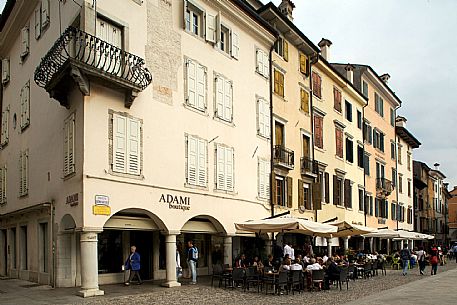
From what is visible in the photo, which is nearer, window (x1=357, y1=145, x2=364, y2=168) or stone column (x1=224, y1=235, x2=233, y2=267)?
stone column (x1=224, y1=235, x2=233, y2=267)

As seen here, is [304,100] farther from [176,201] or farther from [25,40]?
[25,40]

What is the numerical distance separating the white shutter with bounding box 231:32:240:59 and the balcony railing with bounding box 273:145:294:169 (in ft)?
19.2

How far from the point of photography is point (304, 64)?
34.2 metres

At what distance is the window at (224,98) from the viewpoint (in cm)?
2448

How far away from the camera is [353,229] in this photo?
94.3 feet

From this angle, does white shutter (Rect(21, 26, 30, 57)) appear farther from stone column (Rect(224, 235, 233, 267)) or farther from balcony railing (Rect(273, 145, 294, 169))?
balcony railing (Rect(273, 145, 294, 169))

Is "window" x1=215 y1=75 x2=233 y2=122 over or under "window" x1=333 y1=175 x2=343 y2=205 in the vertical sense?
over

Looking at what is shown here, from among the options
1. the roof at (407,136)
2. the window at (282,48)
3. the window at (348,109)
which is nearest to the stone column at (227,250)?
the window at (282,48)

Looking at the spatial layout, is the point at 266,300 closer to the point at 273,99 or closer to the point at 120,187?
the point at 120,187

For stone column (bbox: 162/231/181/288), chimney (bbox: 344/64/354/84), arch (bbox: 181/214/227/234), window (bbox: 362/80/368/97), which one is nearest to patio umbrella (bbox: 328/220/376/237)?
arch (bbox: 181/214/227/234)

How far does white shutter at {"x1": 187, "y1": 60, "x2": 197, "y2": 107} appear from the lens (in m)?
22.5

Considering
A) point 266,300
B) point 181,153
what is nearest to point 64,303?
point 266,300

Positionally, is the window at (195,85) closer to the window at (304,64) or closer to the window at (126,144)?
the window at (126,144)

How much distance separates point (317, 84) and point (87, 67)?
70.8ft
